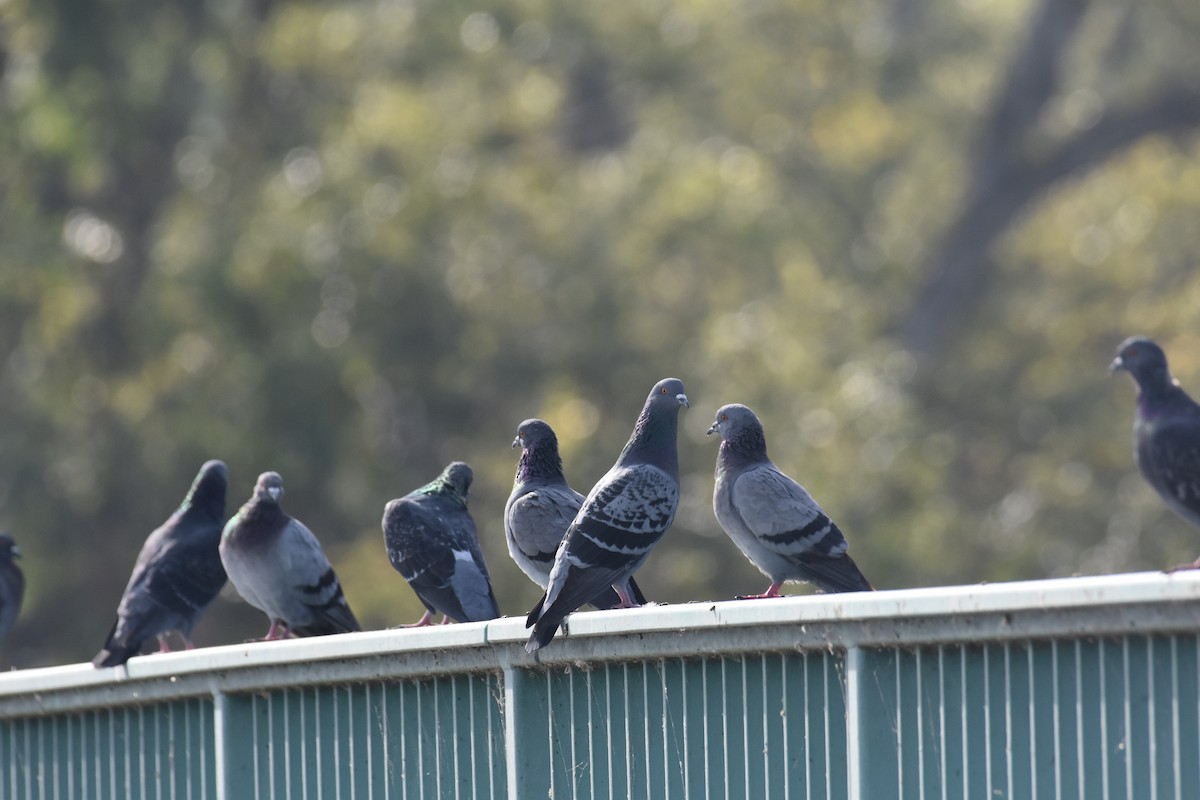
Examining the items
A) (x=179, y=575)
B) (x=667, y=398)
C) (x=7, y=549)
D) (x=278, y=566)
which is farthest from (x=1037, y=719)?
(x=7, y=549)

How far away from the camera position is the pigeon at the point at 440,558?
420 inches

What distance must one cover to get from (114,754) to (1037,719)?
5.35 m

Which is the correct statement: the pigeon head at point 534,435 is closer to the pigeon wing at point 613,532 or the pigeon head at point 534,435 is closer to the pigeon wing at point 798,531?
the pigeon wing at point 613,532

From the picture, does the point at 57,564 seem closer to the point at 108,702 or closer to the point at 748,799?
the point at 108,702

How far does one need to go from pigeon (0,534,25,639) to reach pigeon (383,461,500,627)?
150 inches

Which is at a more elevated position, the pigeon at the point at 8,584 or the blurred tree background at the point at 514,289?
the blurred tree background at the point at 514,289

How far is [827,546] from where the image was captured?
8750mm

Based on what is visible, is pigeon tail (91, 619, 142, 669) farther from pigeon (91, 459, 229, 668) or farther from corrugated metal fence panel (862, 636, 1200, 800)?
corrugated metal fence panel (862, 636, 1200, 800)

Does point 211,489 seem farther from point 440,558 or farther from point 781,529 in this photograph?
point 781,529

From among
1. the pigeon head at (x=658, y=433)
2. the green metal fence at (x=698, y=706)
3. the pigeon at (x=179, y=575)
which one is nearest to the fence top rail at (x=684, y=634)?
the green metal fence at (x=698, y=706)

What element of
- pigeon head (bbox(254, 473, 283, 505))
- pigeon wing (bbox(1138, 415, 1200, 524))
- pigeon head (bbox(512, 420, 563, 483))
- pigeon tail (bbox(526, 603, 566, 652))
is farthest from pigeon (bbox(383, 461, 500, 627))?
pigeon wing (bbox(1138, 415, 1200, 524))

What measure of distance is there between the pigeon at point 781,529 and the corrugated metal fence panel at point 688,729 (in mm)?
1265

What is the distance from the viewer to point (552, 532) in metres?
9.62

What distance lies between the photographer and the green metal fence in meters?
5.84
